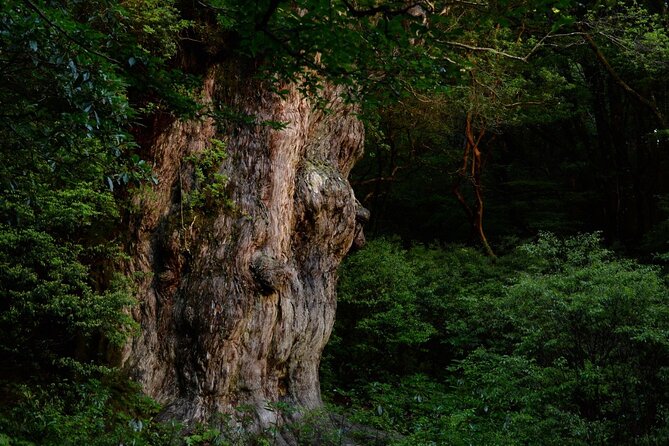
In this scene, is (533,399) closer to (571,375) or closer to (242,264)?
(571,375)

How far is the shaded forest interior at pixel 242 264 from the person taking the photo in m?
3.81

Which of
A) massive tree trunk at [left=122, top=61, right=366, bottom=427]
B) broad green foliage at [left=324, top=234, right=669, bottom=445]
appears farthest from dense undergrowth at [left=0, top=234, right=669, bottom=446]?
massive tree trunk at [left=122, top=61, right=366, bottom=427]

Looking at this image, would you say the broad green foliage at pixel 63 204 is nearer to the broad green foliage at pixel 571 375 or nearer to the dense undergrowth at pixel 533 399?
the dense undergrowth at pixel 533 399

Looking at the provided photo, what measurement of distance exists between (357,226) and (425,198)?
37.8 feet

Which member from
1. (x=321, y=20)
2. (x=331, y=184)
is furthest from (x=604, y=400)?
(x=321, y=20)

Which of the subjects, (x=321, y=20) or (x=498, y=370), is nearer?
(x=321, y=20)

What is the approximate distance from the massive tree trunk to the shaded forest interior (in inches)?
1.1

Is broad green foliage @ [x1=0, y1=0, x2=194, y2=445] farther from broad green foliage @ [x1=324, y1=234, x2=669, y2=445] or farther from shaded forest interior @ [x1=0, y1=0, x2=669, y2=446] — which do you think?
broad green foliage @ [x1=324, y1=234, x2=669, y2=445]

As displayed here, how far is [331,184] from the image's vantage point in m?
8.90

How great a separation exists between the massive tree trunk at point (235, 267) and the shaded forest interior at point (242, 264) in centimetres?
3

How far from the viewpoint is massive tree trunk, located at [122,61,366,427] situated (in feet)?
22.9

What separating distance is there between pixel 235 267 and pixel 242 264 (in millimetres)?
107

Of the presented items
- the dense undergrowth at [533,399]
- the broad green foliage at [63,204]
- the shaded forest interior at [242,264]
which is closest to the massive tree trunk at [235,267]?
the shaded forest interior at [242,264]

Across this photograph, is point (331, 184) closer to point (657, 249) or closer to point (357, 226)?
point (357, 226)
